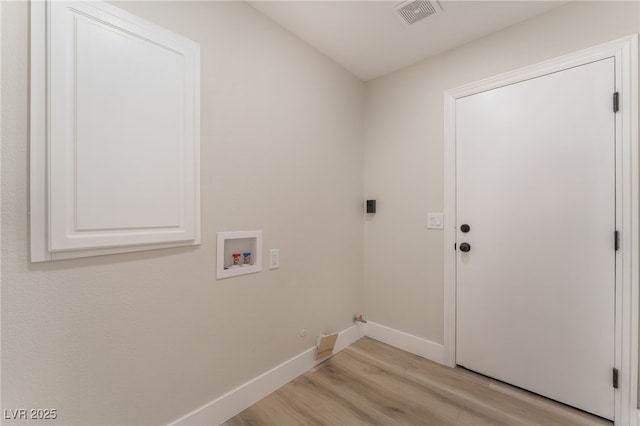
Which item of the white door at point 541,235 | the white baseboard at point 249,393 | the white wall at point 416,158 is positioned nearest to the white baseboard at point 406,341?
the white wall at point 416,158

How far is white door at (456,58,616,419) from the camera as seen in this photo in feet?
5.01

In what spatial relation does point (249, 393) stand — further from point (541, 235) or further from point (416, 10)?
point (416, 10)

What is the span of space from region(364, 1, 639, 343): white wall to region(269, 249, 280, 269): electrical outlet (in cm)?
111

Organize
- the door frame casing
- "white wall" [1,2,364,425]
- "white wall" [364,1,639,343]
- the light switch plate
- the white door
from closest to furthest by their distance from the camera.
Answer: "white wall" [1,2,364,425] → the door frame casing → the white door → "white wall" [364,1,639,343] → the light switch plate

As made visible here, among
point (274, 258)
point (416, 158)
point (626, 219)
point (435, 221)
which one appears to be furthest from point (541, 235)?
point (274, 258)

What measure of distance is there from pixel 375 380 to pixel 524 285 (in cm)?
123

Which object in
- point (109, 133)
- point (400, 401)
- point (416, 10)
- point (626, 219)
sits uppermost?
point (416, 10)

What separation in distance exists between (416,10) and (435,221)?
150 centimetres

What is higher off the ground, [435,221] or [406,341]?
[435,221]

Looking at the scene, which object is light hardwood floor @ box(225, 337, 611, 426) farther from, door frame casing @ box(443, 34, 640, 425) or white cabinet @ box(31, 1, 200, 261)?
white cabinet @ box(31, 1, 200, 261)

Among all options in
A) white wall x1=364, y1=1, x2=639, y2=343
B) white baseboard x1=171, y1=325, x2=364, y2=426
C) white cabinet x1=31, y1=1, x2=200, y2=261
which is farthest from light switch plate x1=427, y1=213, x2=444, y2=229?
white cabinet x1=31, y1=1, x2=200, y2=261

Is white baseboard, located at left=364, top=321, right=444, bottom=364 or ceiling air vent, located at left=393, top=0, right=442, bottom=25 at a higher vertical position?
ceiling air vent, located at left=393, top=0, right=442, bottom=25

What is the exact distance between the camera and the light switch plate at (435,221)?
212 centimetres

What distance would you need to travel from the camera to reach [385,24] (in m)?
1.82
